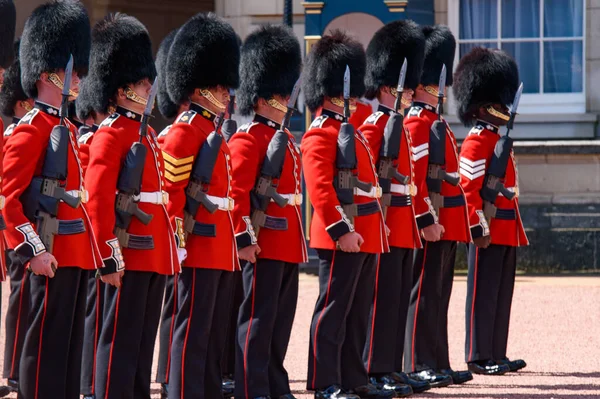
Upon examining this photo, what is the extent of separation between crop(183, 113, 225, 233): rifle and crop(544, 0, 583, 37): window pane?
293 inches

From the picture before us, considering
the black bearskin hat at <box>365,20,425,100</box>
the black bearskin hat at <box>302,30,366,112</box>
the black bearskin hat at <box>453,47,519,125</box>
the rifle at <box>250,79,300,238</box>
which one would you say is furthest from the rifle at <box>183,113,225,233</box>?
the black bearskin hat at <box>453,47,519,125</box>

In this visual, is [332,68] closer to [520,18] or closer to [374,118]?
[374,118]

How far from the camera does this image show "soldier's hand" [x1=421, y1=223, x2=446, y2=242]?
6508 millimetres

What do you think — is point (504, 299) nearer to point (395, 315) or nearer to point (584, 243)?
point (395, 315)

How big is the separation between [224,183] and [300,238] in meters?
0.55

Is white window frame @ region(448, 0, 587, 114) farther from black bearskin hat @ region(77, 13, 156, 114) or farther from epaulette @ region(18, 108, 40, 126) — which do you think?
epaulette @ region(18, 108, 40, 126)

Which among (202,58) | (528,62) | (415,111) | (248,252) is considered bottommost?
(248,252)

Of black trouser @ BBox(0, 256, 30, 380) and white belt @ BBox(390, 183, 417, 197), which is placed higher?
white belt @ BBox(390, 183, 417, 197)

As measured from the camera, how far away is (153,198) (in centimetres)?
499

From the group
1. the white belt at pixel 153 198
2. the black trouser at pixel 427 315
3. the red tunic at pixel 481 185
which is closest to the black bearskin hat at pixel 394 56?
the red tunic at pixel 481 185

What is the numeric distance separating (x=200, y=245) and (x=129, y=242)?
13.1 inches

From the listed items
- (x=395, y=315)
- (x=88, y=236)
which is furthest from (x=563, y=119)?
(x=88, y=236)

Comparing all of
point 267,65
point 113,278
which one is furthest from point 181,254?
point 267,65

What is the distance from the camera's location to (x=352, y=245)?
18.9 feet
